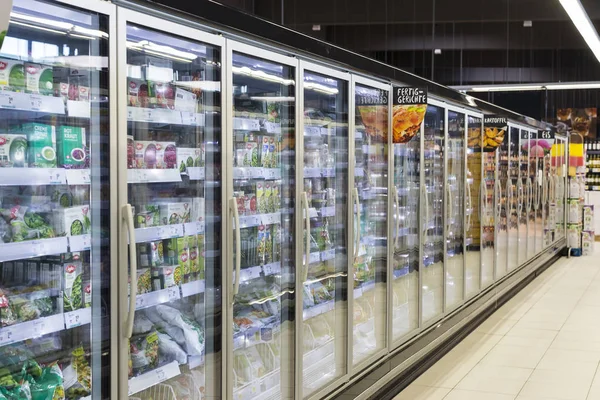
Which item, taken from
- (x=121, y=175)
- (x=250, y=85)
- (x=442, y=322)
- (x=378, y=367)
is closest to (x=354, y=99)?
(x=250, y=85)

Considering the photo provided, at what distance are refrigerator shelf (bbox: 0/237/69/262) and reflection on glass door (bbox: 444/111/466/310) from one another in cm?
494

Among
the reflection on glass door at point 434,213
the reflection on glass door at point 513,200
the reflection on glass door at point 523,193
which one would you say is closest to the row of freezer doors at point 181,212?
the reflection on glass door at point 434,213

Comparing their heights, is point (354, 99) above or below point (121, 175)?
above

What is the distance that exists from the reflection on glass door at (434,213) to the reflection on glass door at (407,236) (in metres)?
0.34

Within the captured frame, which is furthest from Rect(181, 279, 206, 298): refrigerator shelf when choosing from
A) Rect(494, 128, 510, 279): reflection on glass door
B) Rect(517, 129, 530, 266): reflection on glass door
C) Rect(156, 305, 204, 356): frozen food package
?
Rect(517, 129, 530, 266): reflection on glass door

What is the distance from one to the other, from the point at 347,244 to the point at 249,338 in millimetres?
1007

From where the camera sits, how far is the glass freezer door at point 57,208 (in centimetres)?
245

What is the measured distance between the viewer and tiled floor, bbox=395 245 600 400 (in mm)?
5316

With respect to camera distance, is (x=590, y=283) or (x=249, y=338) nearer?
(x=249, y=338)

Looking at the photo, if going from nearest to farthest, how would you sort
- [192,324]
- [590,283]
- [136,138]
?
[136,138]
[192,324]
[590,283]

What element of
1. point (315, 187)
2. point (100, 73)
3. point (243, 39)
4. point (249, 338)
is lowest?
point (249, 338)

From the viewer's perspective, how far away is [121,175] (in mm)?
2625

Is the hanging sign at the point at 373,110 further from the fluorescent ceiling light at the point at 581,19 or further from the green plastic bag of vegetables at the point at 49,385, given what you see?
the green plastic bag of vegetables at the point at 49,385

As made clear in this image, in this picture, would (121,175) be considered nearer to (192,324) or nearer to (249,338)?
(192,324)
